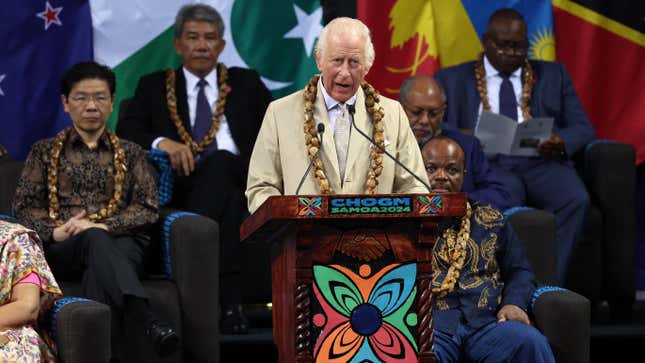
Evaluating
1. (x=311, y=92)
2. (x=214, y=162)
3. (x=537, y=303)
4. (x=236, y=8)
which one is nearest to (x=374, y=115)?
(x=311, y=92)

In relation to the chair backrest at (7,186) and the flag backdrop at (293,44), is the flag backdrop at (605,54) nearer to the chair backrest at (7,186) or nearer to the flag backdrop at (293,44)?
the flag backdrop at (293,44)

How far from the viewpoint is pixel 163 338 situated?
4680 mm

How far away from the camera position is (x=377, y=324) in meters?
3.57

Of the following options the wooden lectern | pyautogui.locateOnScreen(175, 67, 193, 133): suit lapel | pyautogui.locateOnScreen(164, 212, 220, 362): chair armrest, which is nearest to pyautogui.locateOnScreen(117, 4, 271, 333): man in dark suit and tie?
pyautogui.locateOnScreen(175, 67, 193, 133): suit lapel

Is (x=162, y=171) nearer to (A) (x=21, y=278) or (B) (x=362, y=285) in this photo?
(A) (x=21, y=278)

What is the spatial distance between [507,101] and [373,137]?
8.62 ft

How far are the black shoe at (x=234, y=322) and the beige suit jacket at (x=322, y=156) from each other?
1.55 metres

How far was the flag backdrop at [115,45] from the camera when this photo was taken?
6.50m

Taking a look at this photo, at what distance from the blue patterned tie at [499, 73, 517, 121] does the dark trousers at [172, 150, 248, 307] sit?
4.72ft

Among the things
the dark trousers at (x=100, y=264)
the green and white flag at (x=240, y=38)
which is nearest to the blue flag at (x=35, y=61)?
the green and white flag at (x=240, y=38)

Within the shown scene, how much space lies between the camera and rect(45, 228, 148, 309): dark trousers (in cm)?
487

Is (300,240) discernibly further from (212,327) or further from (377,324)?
(212,327)

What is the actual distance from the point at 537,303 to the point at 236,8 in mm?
2919

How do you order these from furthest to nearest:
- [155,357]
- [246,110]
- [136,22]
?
[136,22] → [246,110] → [155,357]
